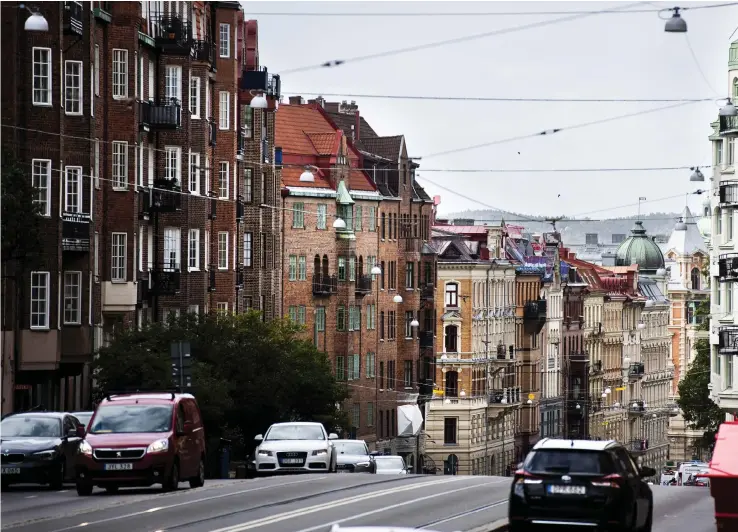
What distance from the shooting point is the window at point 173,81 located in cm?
6869

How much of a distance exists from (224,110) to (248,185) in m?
11.0

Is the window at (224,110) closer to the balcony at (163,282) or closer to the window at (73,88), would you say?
the balcony at (163,282)

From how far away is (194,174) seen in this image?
71000 mm

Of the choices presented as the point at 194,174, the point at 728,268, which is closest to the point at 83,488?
the point at 194,174

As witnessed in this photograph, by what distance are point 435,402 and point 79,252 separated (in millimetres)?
70054

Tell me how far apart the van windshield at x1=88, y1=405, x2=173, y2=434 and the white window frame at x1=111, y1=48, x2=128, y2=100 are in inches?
1163

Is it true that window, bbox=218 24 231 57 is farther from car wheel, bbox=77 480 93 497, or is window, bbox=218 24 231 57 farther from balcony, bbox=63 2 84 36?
car wheel, bbox=77 480 93 497

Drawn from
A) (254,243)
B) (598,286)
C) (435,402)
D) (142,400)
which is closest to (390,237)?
(435,402)

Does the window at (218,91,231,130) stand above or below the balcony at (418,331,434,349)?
above

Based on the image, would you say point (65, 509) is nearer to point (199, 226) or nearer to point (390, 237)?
point (199, 226)

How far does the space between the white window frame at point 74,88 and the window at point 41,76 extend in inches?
69.7

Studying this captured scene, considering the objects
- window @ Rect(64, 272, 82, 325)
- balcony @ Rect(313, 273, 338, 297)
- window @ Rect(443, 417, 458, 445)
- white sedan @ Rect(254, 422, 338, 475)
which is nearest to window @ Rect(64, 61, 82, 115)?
window @ Rect(64, 272, 82, 325)

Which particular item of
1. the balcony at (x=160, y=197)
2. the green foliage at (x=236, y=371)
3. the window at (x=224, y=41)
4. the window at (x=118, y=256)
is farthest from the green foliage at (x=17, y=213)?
the window at (x=224, y=41)

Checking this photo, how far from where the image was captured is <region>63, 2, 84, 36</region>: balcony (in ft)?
175
